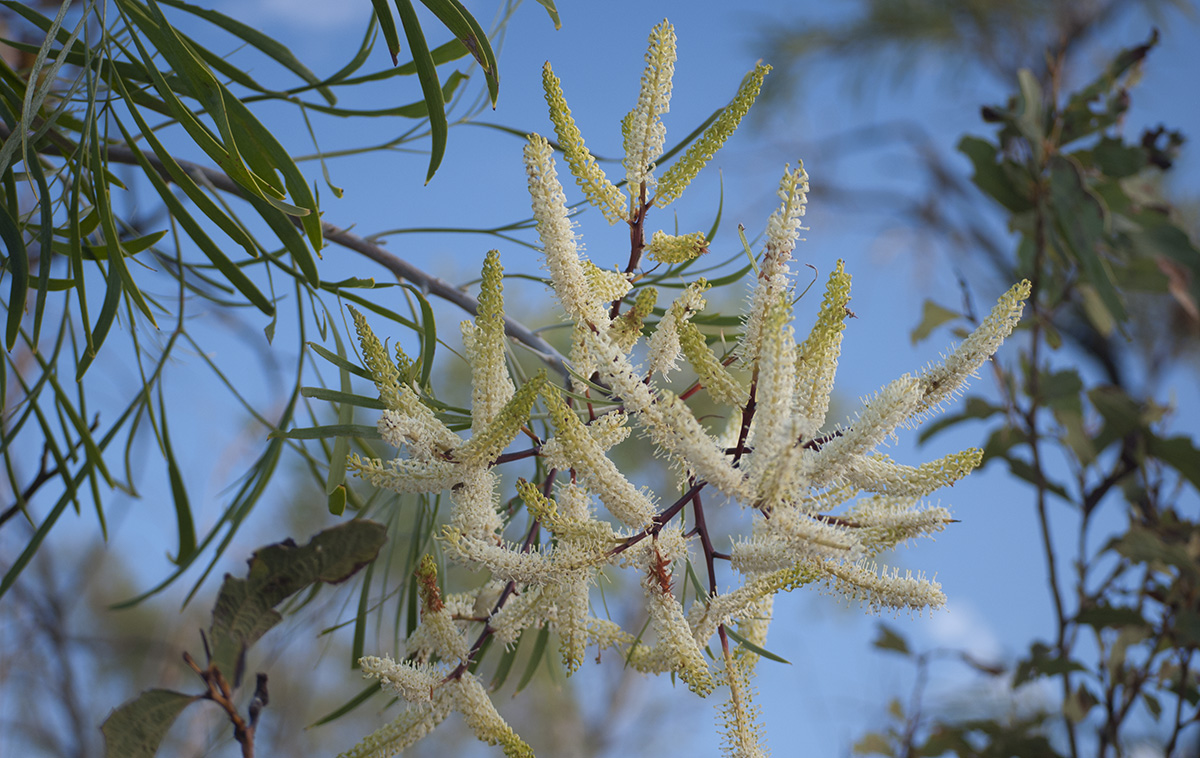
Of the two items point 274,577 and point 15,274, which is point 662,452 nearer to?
point 274,577

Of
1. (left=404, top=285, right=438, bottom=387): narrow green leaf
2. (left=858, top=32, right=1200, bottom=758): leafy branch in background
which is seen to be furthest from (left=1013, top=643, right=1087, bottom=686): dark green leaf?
(left=404, top=285, right=438, bottom=387): narrow green leaf

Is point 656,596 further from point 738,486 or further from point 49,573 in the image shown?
point 49,573

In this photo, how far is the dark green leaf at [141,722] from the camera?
0.31 m

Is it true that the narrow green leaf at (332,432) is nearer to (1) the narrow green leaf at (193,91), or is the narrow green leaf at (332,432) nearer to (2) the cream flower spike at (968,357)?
(1) the narrow green leaf at (193,91)

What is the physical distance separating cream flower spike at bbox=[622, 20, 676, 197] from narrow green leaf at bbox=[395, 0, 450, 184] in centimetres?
8

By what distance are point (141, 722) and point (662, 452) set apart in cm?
22

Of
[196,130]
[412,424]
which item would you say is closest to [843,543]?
[412,424]

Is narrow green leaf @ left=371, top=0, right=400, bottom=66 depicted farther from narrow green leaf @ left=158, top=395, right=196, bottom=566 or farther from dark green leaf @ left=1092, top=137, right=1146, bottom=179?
dark green leaf @ left=1092, top=137, right=1146, bottom=179

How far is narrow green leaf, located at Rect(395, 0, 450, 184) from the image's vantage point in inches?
13.4

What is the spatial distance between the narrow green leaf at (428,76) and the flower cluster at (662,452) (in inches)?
2.3

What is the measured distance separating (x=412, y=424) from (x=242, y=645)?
0.35 feet

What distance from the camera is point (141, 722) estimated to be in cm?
31

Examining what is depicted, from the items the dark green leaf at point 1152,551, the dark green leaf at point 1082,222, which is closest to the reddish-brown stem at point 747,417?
the dark green leaf at point 1082,222

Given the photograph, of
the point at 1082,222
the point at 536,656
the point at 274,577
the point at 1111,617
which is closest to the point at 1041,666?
the point at 1111,617
